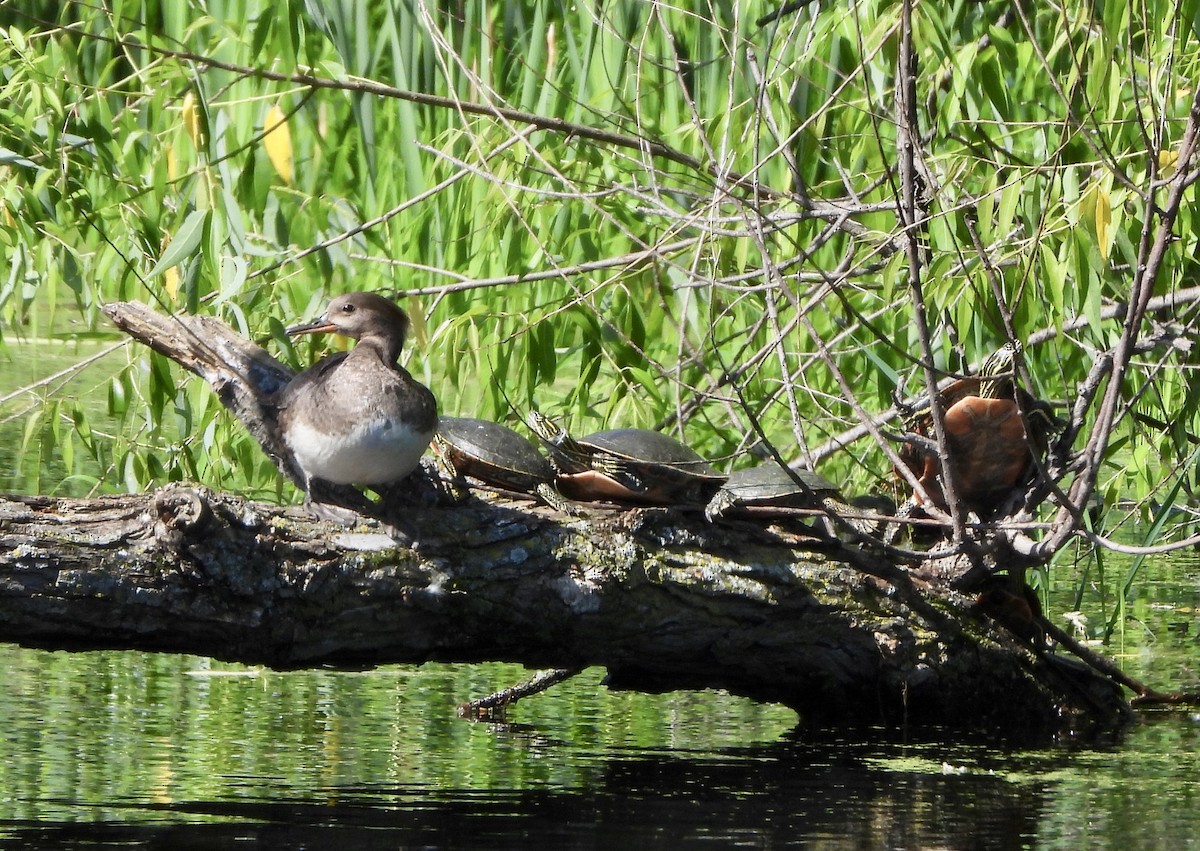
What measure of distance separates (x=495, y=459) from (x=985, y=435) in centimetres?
120

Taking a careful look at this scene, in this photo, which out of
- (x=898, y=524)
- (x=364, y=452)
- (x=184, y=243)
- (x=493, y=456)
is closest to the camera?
(x=364, y=452)

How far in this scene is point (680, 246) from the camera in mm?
4836

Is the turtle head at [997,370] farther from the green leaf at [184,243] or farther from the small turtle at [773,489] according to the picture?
the green leaf at [184,243]

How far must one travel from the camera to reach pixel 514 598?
3.76 metres

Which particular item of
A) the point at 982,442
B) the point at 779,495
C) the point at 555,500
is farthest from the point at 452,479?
the point at 982,442

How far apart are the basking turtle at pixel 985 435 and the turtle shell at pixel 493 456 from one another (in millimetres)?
955

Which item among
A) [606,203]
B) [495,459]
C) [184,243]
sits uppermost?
[606,203]

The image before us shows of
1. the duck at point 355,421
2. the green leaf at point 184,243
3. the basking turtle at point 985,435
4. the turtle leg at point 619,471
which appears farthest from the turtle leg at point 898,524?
the green leaf at point 184,243

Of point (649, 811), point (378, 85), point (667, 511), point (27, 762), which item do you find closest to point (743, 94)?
point (378, 85)

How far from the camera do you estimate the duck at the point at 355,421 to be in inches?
146

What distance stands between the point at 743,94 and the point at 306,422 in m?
1.96

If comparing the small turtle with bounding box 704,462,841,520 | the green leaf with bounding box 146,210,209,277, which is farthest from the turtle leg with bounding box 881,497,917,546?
the green leaf with bounding box 146,210,209,277

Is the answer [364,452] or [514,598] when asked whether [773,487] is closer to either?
[514,598]

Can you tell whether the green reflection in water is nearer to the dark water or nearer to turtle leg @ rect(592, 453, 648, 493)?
the dark water
